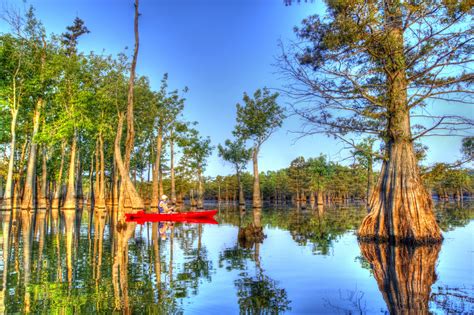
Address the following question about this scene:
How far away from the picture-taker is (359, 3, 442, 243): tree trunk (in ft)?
44.9

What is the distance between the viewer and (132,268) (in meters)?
9.27

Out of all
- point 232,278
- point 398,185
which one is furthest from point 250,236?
point 232,278

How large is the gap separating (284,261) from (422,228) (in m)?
6.08

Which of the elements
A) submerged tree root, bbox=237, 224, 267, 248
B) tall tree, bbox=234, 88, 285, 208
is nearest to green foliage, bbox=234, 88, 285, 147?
tall tree, bbox=234, 88, 285, 208

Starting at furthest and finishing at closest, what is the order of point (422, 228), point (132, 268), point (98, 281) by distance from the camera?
point (422, 228) → point (132, 268) → point (98, 281)

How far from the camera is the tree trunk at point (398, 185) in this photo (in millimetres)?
13688

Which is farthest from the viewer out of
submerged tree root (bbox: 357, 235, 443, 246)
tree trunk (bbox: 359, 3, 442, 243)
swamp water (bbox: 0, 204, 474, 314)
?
tree trunk (bbox: 359, 3, 442, 243)

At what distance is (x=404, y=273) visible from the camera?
8.62 metres

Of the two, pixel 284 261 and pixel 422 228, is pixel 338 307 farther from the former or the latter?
pixel 422 228

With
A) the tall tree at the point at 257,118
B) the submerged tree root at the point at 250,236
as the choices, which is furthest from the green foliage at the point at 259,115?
the submerged tree root at the point at 250,236

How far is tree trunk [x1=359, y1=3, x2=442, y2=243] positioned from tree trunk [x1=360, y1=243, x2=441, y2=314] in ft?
2.32

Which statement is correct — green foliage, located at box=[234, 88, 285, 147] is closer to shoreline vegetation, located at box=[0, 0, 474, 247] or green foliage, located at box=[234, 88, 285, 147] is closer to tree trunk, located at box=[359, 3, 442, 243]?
shoreline vegetation, located at box=[0, 0, 474, 247]

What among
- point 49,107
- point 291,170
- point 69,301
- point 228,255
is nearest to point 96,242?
point 228,255

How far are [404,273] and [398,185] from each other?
6.40 m
